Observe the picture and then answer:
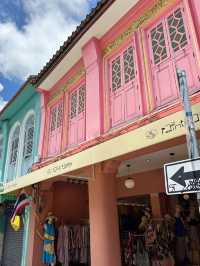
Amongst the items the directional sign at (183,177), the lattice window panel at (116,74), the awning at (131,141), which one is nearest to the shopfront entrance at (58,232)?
the awning at (131,141)

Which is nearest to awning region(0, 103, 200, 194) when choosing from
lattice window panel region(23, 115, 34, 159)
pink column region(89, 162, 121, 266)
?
pink column region(89, 162, 121, 266)

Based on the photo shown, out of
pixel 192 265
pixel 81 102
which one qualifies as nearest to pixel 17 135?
pixel 81 102

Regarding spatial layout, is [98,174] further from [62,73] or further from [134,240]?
[62,73]

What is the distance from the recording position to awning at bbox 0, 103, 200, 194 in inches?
146

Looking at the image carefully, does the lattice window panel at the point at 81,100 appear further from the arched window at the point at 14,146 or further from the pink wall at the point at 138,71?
the arched window at the point at 14,146

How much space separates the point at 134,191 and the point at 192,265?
2.82m

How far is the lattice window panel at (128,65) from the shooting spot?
6.43m

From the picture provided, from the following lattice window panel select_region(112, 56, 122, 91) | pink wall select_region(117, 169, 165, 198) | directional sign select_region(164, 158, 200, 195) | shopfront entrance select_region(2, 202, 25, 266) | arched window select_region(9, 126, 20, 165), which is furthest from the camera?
arched window select_region(9, 126, 20, 165)

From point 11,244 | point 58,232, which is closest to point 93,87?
point 58,232

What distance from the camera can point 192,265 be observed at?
795 cm

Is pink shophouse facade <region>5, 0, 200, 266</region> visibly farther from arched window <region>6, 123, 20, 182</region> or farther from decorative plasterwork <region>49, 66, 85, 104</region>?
arched window <region>6, 123, 20, 182</region>

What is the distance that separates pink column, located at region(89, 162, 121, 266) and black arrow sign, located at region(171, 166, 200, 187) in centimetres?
331

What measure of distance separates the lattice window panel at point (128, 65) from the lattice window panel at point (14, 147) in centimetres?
732

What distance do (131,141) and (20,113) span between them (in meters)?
9.04
